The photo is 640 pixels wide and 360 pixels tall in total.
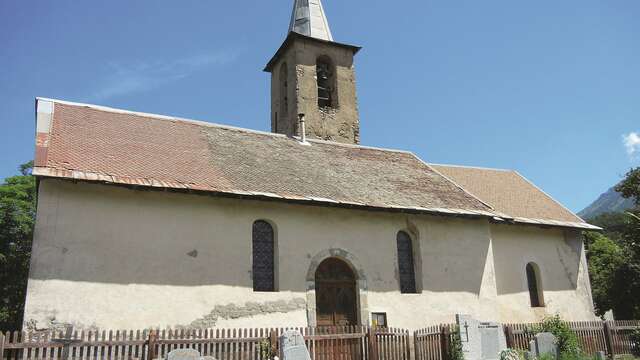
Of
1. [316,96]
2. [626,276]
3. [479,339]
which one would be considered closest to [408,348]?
[479,339]

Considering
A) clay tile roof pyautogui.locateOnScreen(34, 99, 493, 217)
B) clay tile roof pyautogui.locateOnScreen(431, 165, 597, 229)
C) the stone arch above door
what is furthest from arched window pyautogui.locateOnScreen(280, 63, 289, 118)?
the stone arch above door

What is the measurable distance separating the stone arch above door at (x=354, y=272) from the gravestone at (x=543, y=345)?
4.69 meters

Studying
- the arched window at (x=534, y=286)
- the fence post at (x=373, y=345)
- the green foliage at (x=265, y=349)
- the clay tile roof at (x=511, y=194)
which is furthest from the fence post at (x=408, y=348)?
the arched window at (x=534, y=286)

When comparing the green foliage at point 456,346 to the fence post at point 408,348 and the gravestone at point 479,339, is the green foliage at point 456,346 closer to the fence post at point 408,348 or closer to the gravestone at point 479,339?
the gravestone at point 479,339

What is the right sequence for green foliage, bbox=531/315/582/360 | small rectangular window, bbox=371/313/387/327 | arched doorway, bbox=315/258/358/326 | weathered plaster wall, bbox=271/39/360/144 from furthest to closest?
weathered plaster wall, bbox=271/39/360/144 < small rectangular window, bbox=371/313/387/327 < arched doorway, bbox=315/258/358/326 < green foliage, bbox=531/315/582/360

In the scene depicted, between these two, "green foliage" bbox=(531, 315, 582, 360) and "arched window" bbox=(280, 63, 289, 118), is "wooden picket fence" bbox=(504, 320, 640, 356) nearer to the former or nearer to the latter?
"green foliage" bbox=(531, 315, 582, 360)

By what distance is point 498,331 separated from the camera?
47.6ft

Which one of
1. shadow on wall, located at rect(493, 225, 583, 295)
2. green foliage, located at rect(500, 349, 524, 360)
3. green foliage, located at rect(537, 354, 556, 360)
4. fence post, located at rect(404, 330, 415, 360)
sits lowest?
green foliage, located at rect(537, 354, 556, 360)

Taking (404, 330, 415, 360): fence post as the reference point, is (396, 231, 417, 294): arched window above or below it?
above

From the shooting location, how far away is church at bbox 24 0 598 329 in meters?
13.4

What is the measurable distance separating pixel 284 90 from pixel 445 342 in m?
15.5

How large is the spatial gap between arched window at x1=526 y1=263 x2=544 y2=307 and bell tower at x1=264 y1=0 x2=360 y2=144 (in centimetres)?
933

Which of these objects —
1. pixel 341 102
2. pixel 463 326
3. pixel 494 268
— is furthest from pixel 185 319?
pixel 341 102

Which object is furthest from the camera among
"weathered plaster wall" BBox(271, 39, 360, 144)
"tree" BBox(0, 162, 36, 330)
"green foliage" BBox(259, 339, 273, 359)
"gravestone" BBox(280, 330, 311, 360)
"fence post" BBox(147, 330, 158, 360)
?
"tree" BBox(0, 162, 36, 330)
